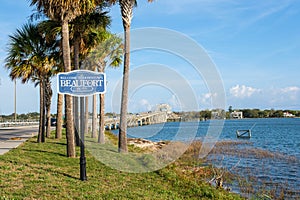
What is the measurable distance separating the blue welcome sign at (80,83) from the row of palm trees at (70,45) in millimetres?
3509

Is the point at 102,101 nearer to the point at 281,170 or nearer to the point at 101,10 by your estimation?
the point at 101,10

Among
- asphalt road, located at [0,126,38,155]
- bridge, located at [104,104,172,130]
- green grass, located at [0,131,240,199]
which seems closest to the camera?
green grass, located at [0,131,240,199]

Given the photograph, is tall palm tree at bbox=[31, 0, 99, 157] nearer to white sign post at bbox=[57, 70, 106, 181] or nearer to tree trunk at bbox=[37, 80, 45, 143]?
white sign post at bbox=[57, 70, 106, 181]

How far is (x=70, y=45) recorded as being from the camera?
16.9 m

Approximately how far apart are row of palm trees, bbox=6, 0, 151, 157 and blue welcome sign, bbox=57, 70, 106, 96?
351 cm

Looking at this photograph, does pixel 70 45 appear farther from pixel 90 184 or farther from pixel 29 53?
pixel 90 184

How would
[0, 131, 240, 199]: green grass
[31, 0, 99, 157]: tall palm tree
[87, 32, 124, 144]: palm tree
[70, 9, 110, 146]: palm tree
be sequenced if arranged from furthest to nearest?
1. [87, 32, 124, 144]: palm tree
2. [70, 9, 110, 146]: palm tree
3. [31, 0, 99, 157]: tall palm tree
4. [0, 131, 240, 199]: green grass

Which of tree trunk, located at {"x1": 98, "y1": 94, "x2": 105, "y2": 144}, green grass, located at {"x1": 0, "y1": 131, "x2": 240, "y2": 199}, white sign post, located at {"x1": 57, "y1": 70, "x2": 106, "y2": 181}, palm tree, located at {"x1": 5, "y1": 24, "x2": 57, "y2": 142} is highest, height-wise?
palm tree, located at {"x1": 5, "y1": 24, "x2": 57, "y2": 142}

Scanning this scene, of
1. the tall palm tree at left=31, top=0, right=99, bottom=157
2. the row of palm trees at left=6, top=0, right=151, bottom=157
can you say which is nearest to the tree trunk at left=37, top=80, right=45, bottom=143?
the row of palm trees at left=6, top=0, right=151, bottom=157

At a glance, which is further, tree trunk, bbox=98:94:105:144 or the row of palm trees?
tree trunk, bbox=98:94:105:144

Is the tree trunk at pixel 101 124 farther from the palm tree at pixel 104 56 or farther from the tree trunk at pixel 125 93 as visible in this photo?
the tree trunk at pixel 125 93

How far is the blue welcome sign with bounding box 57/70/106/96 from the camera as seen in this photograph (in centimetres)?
918

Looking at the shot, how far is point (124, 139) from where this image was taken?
15.4 m

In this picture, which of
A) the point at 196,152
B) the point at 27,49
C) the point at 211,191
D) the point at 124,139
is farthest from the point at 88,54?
the point at 211,191
